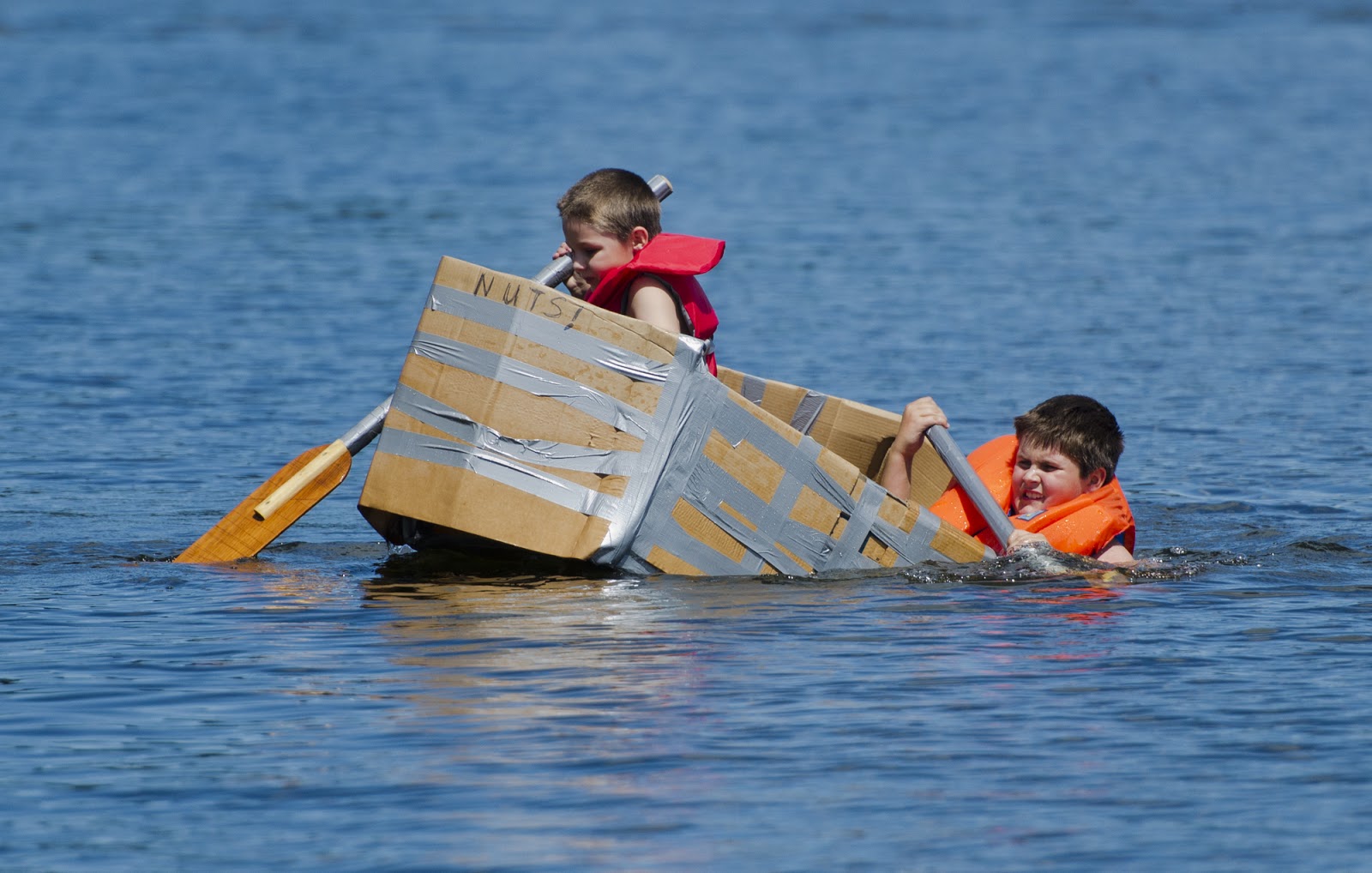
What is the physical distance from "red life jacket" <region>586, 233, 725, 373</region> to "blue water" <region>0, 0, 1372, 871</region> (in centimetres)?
110

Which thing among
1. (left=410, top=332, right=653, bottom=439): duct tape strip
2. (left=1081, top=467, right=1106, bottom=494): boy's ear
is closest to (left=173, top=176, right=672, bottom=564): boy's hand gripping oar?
(left=410, top=332, right=653, bottom=439): duct tape strip

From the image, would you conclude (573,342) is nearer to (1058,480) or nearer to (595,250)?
(595,250)

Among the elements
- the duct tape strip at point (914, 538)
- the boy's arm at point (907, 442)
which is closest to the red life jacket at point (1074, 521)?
A: the boy's arm at point (907, 442)

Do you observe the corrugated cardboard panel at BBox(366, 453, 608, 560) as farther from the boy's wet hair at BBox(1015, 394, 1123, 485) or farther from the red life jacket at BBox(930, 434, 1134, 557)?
the boy's wet hair at BBox(1015, 394, 1123, 485)

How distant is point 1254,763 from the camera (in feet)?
18.0

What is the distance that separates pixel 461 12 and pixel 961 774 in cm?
4928

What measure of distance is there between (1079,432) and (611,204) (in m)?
2.11

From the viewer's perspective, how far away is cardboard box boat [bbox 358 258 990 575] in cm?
699

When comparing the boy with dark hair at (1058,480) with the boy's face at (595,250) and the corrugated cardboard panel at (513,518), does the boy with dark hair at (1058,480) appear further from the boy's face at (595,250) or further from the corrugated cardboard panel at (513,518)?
the corrugated cardboard panel at (513,518)

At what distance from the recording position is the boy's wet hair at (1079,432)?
7.86 m

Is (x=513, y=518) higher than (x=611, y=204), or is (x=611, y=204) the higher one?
(x=611, y=204)

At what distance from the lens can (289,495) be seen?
7570mm

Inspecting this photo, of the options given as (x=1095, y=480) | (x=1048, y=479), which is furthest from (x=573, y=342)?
(x=1095, y=480)

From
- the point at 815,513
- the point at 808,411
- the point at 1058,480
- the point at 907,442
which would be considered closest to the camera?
the point at 815,513
